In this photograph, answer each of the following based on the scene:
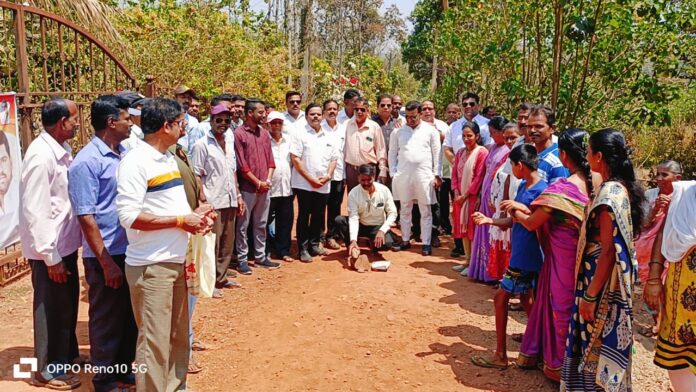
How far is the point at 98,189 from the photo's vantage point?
3559 millimetres

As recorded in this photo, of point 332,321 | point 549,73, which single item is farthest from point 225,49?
point 332,321

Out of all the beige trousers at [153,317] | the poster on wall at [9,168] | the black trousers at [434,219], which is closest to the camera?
the beige trousers at [153,317]

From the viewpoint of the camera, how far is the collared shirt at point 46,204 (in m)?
3.62

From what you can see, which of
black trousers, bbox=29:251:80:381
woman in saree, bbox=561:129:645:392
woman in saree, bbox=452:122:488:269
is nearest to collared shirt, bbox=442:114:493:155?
woman in saree, bbox=452:122:488:269

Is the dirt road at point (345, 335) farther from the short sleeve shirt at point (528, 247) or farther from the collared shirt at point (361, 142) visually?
the collared shirt at point (361, 142)

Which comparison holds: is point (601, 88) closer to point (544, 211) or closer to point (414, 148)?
point (414, 148)

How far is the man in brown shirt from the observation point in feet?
24.4

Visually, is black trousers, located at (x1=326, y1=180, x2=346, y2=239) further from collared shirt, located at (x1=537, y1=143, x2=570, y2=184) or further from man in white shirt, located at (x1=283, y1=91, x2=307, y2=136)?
collared shirt, located at (x1=537, y1=143, x2=570, y2=184)

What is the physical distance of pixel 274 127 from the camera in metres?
6.83

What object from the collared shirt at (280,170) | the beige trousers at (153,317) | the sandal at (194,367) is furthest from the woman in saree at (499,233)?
the beige trousers at (153,317)

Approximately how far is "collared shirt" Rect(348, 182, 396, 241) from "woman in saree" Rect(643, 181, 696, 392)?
12.6ft

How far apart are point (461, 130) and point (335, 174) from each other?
171 cm

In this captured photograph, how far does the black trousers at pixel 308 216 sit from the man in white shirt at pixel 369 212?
12.7 inches

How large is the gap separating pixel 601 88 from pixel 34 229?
7054 mm
